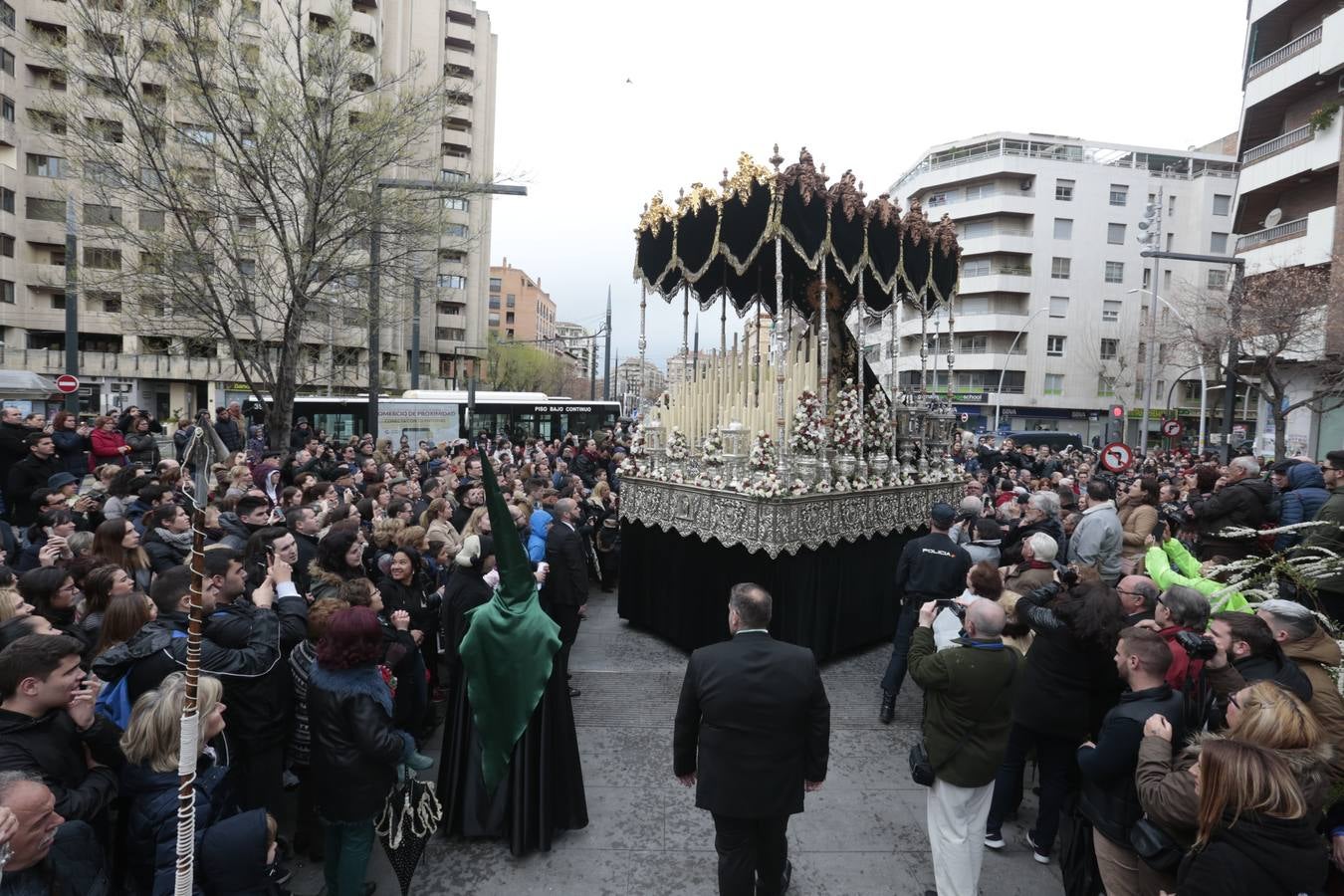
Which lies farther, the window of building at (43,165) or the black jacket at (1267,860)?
the window of building at (43,165)

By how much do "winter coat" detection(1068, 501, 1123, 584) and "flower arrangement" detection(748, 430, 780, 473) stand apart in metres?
2.93

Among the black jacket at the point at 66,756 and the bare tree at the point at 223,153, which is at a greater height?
the bare tree at the point at 223,153

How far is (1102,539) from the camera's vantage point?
6.35 meters

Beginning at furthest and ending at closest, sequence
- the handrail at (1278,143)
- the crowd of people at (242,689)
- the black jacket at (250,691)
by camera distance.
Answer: the handrail at (1278,143) < the black jacket at (250,691) < the crowd of people at (242,689)

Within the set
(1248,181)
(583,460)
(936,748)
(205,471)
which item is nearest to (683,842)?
(936,748)

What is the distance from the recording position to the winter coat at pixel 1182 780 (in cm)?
237

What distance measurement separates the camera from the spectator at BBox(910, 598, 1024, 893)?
370 cm

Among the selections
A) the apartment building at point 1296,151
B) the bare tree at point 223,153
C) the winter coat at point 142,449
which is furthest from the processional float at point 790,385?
the apartment building at point 1296,151

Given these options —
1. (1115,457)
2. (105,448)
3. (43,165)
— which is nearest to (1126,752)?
(1115,457)

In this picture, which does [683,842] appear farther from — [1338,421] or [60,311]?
[60,311]

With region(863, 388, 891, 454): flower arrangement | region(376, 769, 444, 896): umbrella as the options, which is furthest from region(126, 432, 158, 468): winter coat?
region(863, 388, 891, 454): flower arrangement

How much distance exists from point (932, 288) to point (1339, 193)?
59.4 ft

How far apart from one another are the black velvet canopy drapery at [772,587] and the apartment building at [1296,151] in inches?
716

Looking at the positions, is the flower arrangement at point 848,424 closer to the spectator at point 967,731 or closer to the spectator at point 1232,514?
the spectator at point 1232,514
